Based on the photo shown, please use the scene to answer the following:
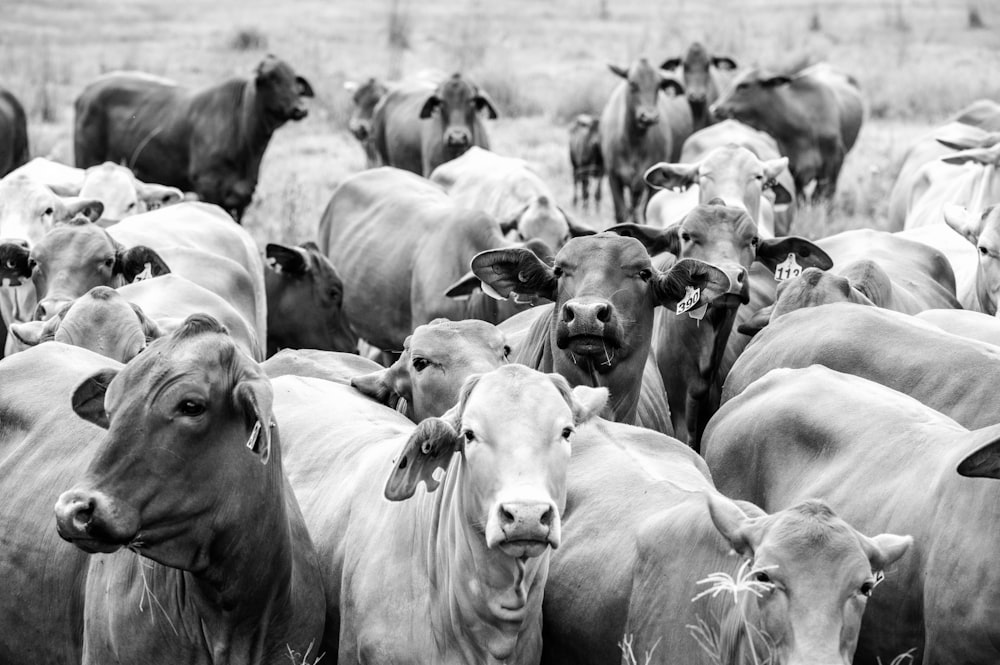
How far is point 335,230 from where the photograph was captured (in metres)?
12.8

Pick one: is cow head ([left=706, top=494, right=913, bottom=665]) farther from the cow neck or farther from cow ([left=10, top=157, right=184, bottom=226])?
cow ([left=10, top=157, right=184, bottom=226])

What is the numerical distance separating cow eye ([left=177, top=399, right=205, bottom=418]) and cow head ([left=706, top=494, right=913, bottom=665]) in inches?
70.3

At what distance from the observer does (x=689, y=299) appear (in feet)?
24.4

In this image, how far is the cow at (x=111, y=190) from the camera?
1206cm

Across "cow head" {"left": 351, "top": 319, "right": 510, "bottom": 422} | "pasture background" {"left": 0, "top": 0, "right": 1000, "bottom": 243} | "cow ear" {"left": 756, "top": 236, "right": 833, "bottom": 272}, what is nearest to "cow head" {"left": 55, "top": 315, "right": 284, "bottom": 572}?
"cow head" {"left": 351, "top": 319, "right": 510, "bottom": 422}

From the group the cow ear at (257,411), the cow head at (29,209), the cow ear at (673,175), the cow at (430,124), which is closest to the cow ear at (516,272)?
the cow ear at (257,411)

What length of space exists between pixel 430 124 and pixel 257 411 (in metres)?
12.3

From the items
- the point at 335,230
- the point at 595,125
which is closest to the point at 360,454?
the point at 335,230

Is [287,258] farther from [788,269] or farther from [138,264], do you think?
[788,269]

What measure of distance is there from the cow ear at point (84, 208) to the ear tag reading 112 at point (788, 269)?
4893mm

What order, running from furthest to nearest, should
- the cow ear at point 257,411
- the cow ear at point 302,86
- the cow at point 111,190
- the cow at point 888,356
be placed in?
the cow ear at point 302,86
the cow at point 111,190
the cow at point 888,356
the cow ear at point 257,411

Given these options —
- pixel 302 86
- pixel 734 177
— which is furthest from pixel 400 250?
pixel 302 86

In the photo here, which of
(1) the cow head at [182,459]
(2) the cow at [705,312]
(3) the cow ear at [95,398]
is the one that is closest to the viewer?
(1) the cow head at [182,459]

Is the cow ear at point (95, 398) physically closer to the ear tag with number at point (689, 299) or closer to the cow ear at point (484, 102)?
the ear tag with number at point (689, 299)
